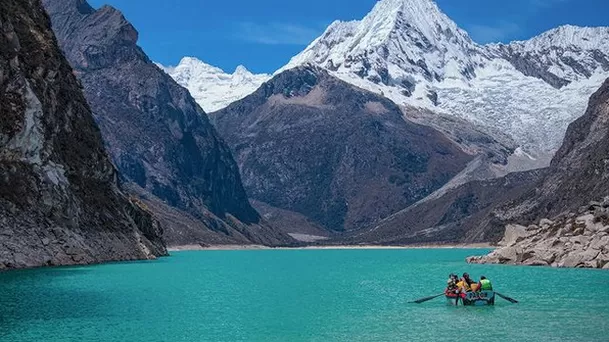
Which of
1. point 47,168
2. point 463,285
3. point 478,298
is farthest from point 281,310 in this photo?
point 47,168

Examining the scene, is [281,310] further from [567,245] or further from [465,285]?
[567,245]

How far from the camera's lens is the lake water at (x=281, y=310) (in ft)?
188

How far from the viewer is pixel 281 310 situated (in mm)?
72750

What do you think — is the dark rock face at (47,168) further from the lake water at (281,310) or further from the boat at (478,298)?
the boat at (478,298)

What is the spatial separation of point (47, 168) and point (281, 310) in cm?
6610

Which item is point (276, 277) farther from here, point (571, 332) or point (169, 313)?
point (571, 332)

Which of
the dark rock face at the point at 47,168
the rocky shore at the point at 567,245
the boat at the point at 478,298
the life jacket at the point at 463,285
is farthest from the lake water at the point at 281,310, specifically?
the rocky shore at the point at 567,245

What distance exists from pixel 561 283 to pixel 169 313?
165 ft

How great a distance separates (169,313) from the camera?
6981 cm

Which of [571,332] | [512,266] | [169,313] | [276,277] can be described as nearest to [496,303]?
[571,332]

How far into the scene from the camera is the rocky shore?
125m

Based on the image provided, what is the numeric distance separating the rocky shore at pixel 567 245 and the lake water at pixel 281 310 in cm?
1343

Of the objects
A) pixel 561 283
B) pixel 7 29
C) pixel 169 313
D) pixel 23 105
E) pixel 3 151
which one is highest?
pixel 7 29

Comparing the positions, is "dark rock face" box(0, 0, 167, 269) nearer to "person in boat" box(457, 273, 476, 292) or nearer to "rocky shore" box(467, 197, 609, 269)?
"person in boat" box(457, 273, 476, 292)
